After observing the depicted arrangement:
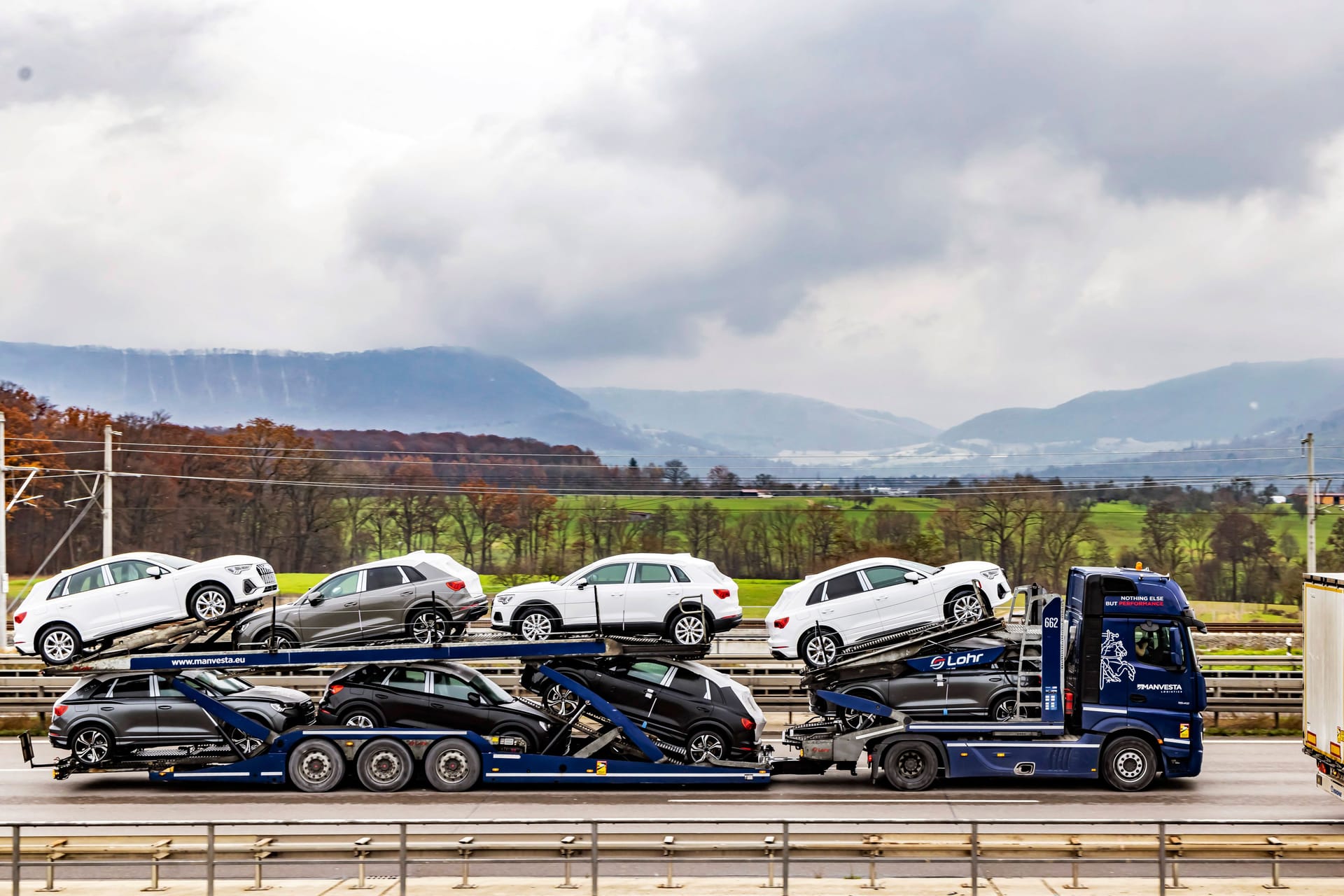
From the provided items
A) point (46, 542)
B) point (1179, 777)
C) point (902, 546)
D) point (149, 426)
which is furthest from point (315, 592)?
point (149, 426)

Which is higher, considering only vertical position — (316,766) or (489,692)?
(489,692)

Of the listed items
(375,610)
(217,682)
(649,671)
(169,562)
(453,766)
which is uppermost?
(169,562)

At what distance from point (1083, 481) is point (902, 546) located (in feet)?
135

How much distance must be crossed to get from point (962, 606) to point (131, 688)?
1203cm

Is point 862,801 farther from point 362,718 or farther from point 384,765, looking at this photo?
point 362,718

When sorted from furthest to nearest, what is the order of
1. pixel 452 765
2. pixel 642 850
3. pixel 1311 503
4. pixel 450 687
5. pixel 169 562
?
pixel 1311 503 → pixel 169 562 → pixel 450 687 → pixel 452 765 → pixel 642 850

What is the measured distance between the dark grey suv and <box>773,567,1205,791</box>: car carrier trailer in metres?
9.26

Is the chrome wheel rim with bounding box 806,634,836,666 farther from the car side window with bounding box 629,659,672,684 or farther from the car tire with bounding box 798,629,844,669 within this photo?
the car side window with bounding box 629,659,672,684

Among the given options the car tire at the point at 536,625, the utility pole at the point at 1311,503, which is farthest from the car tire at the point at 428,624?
the utility pole at the point at 1311,503

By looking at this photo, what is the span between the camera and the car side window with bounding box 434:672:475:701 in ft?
53.2

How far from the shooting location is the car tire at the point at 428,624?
54.6 ft

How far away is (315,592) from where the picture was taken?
17.0m

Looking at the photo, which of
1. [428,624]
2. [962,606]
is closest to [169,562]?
[428,624]

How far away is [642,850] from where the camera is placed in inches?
445
